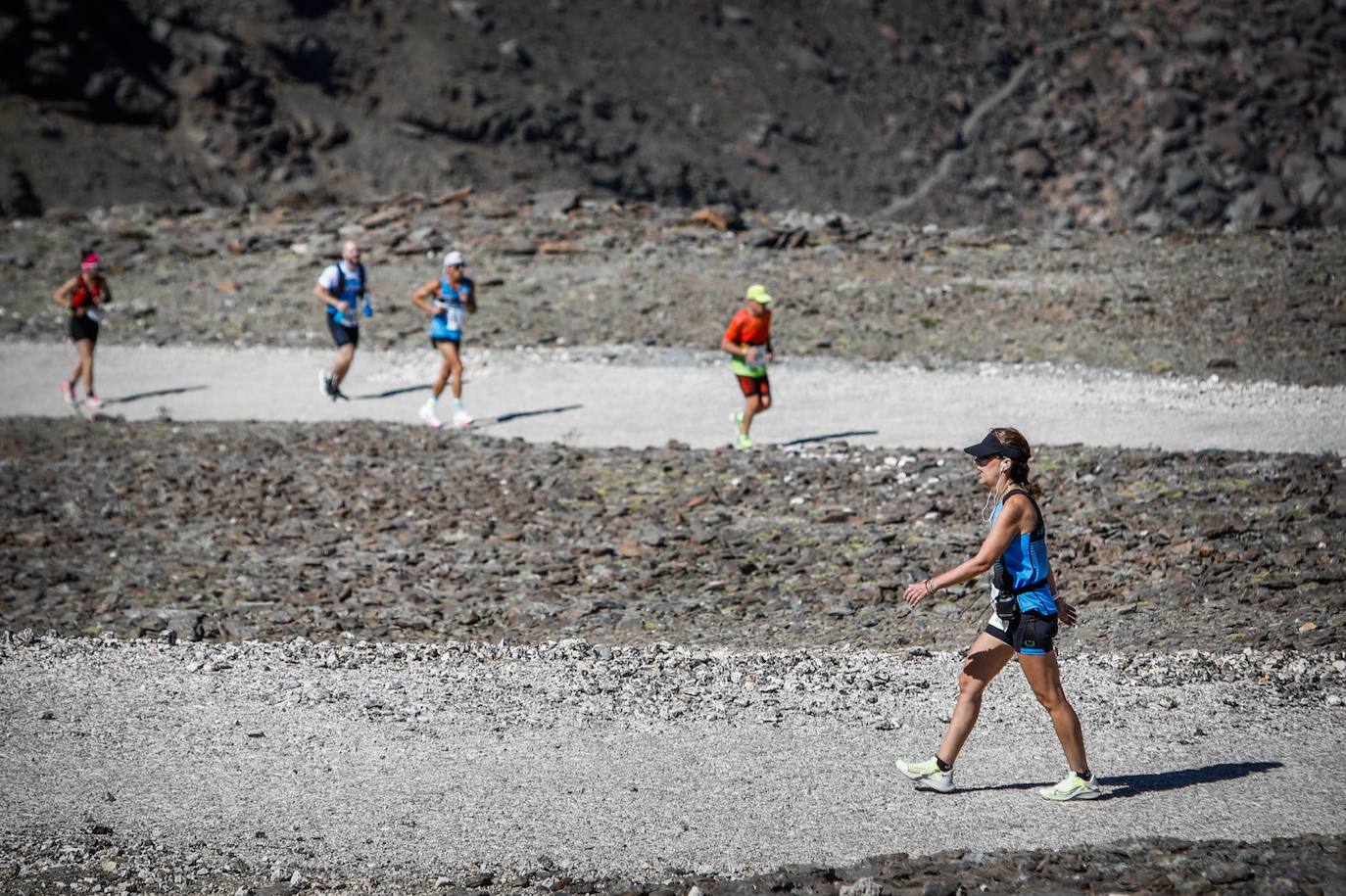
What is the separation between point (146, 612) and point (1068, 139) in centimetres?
6768

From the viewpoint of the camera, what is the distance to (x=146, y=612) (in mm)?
10078

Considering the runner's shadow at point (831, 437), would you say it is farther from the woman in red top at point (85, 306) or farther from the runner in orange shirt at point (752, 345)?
the woman in red top at point (85, 306)

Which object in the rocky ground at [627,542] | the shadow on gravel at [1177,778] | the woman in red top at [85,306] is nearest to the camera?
the shadow on gravel at [1177,778]

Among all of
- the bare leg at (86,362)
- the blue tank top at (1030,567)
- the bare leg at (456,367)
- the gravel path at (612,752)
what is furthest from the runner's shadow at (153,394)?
the blue tank top at (1030,567)

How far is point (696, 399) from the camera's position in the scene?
59.0 feet

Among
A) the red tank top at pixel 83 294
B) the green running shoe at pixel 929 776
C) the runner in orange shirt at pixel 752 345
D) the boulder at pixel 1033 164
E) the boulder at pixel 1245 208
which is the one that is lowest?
the green running shoe at pixel 929 776

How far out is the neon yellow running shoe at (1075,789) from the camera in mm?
6410

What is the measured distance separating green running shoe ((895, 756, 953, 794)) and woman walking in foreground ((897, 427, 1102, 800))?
0.49m

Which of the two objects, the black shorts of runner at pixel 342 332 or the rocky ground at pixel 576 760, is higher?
the black shorts of runner at pixel 342 332

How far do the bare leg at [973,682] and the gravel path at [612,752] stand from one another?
33 cm

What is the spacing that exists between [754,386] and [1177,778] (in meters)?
8.06

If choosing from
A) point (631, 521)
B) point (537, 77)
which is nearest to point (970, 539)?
point (631, 521)

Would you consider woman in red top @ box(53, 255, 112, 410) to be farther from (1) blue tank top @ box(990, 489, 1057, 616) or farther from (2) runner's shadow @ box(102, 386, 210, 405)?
(1) blue tank top @ box(990, 489, 1057, 616)

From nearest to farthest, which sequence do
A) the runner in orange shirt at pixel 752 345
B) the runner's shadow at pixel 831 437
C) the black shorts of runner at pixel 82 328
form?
the runner in orange shirt at pixel 752 345
the runner's shadow at pixel 831 437
the black shorts of runner at pixel 82 328
